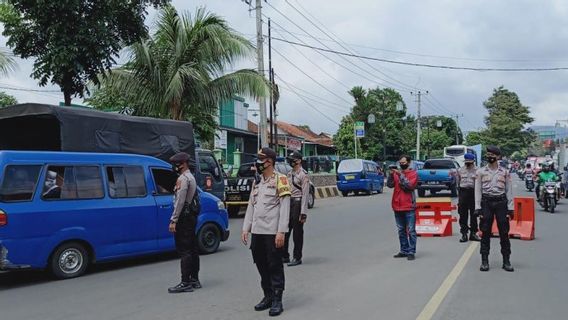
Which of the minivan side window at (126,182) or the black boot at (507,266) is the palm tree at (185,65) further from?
the black boot at (507,266)

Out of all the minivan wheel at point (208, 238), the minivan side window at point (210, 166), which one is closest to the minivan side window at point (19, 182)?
the minivan wheel at point (208, 238)

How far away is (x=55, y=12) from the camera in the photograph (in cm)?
1248

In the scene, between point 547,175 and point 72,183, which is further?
point 547,175

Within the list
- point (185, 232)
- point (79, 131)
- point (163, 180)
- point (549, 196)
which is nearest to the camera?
point (185, 232)

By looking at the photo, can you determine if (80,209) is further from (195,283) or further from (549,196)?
(549,196)

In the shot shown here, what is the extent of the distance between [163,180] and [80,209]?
5.65 ft

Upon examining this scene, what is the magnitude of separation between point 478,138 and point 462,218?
79367 mm

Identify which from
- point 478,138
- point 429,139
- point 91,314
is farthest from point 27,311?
point 478,138

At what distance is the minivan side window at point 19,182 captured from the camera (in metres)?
7.86

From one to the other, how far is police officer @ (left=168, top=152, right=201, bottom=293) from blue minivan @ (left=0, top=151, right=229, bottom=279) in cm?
197

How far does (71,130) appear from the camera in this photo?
11.6 meters

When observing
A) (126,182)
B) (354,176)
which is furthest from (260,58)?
(126,182)

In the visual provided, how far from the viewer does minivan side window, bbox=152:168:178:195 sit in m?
Answer: 9.89

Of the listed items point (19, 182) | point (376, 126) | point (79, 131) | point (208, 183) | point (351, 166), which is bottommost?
point (208, 183)
